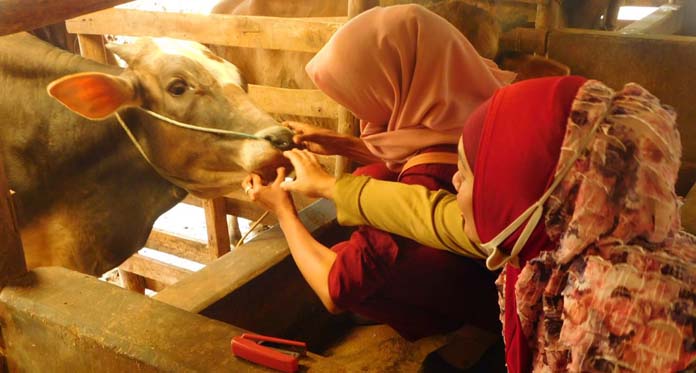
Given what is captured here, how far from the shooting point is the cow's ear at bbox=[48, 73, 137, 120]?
1.90m

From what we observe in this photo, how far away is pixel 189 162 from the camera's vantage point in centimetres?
235

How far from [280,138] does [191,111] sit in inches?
15.5

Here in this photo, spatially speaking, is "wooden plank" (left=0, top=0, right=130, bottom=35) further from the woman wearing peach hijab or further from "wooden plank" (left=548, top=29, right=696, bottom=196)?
"wooden plank" (left=548, top=29, right=696, bottom=196)

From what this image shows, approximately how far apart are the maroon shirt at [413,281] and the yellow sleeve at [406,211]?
3.5 inches

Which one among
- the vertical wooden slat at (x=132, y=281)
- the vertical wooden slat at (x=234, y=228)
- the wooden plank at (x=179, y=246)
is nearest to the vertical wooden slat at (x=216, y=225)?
the wooden plank at (x=179, y=246)

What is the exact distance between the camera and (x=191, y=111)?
7.30 feet

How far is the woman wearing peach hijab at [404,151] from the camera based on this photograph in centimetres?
162

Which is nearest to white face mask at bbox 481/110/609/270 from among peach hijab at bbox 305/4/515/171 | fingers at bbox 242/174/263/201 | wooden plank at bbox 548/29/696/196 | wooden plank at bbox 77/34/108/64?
peach hijab at bbox 305/4/515/171

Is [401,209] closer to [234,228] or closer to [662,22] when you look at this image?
[234,228]

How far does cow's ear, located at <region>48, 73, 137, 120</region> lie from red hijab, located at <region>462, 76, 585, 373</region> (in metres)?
1.30

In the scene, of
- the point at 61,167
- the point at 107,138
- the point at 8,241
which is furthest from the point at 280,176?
the point at 61,167

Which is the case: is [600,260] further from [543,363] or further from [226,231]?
[226,231]

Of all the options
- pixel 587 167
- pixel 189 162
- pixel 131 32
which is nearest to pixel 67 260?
pixel 189 162

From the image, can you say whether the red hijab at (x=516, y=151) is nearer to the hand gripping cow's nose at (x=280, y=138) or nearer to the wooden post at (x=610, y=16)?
the hand gripping cow's nose at (x=280, y=138)
